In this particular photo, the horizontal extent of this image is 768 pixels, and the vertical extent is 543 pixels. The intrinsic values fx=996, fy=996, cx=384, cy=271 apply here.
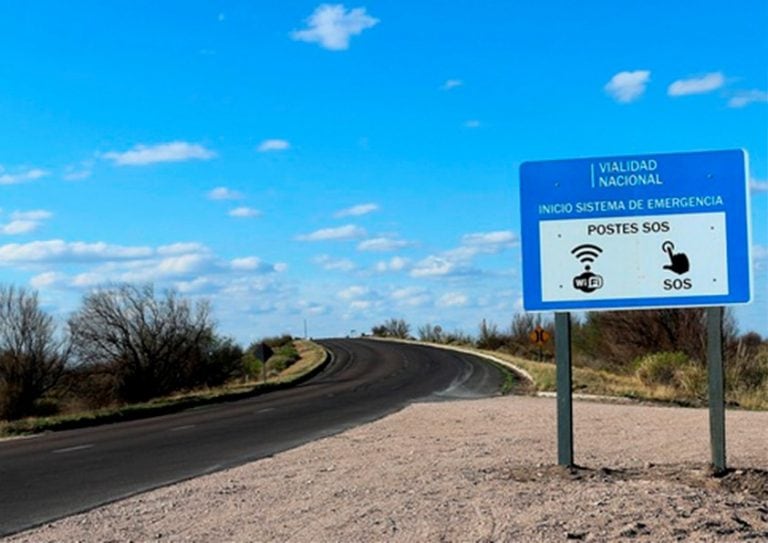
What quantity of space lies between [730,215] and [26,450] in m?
14.2

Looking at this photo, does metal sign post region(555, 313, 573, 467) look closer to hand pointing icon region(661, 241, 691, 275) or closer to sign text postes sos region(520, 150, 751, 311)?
sign text postes sos region(520, 150, 751, 311)

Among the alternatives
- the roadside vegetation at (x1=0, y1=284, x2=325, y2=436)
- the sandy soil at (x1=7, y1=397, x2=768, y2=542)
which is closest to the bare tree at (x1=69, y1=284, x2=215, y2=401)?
the roadside vegetation at (x1=0, y1=284, x2=325, y2=436)

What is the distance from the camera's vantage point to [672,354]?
107ft

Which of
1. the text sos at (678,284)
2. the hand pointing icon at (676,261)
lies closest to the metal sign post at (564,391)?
the text sos at (678,284)

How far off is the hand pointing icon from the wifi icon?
0.67 metres

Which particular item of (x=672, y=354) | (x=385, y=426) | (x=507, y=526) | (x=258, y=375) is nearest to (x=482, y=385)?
(x=672, y=354)

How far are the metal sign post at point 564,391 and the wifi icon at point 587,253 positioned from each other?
60cm

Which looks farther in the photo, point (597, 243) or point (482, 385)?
point (482, 385)

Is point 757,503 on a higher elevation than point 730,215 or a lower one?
lower

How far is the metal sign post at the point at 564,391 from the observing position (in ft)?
33.4

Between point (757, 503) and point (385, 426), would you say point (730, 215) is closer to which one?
point (757, 503)

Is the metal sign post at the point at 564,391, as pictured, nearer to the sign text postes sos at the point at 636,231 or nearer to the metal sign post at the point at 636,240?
the metal sign post at the point at 636,240

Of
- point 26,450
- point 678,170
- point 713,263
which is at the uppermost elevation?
point 678,170

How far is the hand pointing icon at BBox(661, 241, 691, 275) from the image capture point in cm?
1014
